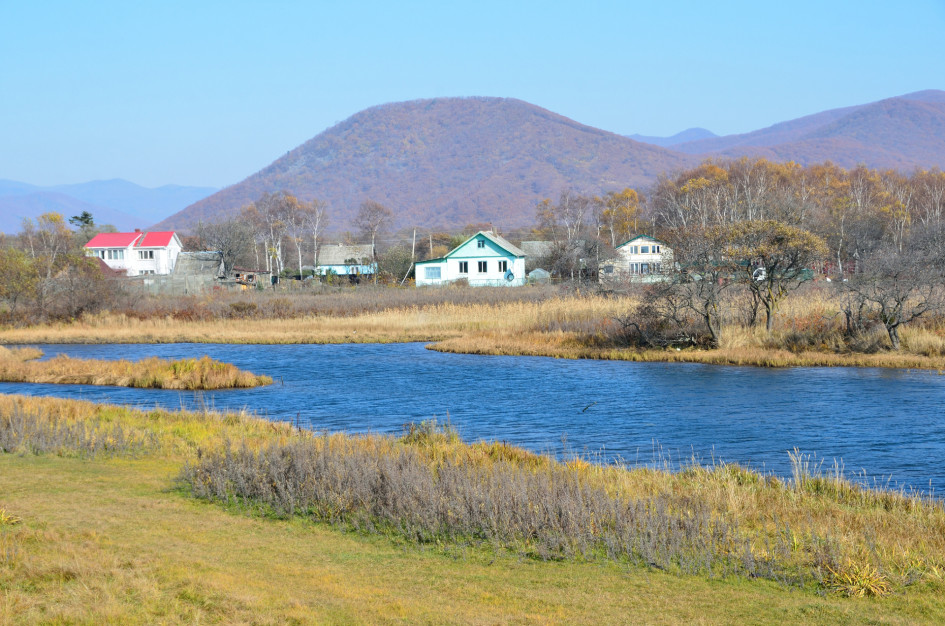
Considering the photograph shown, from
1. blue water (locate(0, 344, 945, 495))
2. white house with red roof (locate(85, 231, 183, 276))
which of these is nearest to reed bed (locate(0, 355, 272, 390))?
blue water (locate(0, 344, 945, 495))

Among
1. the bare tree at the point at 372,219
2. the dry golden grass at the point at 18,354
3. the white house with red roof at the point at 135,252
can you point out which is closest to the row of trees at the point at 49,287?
the dry golden grass at the point at 18,354

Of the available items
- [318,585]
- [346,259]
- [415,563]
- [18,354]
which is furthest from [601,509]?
[346,259]

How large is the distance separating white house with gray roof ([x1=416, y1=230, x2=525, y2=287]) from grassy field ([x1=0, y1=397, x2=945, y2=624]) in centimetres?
7388

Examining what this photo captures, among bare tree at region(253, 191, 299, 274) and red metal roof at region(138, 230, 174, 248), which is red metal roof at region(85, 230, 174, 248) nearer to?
red metal roof at region(138, 230, 174, 248)

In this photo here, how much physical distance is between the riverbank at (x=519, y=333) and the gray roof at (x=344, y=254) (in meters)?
53.1

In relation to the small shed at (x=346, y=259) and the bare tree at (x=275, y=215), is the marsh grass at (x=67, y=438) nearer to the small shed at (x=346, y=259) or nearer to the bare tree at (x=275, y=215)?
the small shed at (x=346, y=259)

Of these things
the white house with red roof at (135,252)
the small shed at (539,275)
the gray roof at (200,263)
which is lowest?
the small shed at (539,275)

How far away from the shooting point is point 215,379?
31.0m

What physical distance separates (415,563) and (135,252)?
118m

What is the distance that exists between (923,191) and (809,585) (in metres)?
146

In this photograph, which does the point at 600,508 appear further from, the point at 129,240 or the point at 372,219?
the point at 372,219

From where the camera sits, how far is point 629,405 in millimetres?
25109

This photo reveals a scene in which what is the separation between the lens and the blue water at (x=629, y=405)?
18047mm

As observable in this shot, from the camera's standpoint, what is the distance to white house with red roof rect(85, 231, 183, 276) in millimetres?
116438
